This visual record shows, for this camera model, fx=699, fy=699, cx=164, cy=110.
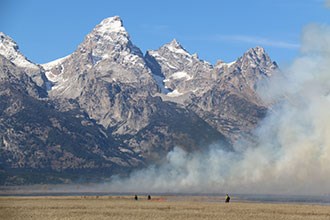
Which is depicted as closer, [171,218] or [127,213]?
[171,218]

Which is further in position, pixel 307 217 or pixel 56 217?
pixel 307 217

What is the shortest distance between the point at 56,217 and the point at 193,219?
3507 cm

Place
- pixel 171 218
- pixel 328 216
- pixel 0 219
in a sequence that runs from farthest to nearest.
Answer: pixel 328 216, pixel 171 218, pixel 0 219

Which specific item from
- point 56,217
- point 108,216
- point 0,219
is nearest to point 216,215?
point 108,216

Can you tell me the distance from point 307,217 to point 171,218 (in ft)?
127

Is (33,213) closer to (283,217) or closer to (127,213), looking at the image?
(127,213)

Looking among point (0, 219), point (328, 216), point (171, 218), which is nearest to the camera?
point (0, 219)

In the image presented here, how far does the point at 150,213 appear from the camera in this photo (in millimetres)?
A: 198250

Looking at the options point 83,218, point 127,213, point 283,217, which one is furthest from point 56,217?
point 283,217

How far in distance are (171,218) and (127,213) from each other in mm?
22290

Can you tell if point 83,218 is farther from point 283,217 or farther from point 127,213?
point 283,217

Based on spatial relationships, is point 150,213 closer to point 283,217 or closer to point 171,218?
point 171,218

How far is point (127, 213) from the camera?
653ft

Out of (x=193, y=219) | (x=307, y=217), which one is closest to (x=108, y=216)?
(x=193, y=219)
